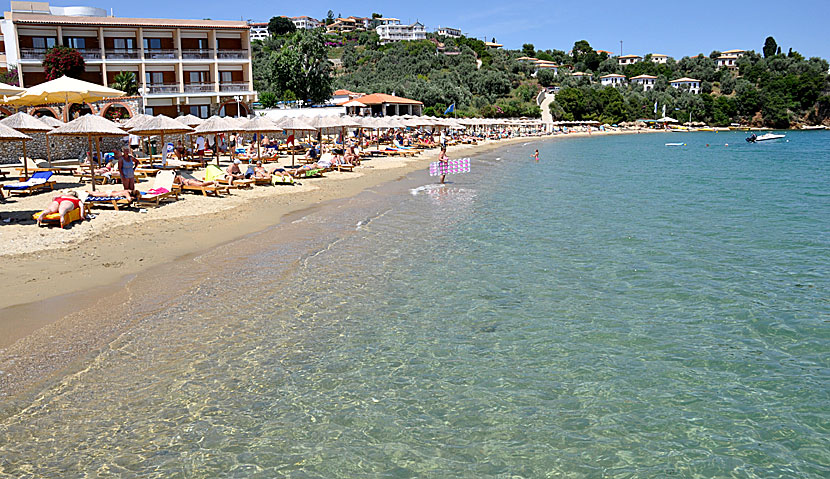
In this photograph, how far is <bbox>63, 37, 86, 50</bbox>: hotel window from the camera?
41062 millimetres

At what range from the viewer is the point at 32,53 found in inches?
1560

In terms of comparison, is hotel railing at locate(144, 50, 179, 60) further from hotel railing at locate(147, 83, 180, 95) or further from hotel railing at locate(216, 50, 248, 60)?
hotel railing at locate(216, 50, 248, 60)

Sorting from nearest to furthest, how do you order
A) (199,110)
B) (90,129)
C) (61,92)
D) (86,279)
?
→ (86,279)
(90,129)
(61,92)
(199,110)

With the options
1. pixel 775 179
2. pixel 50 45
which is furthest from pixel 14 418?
pixel 50 45

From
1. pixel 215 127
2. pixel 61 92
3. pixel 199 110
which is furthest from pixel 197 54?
pixel 215 127

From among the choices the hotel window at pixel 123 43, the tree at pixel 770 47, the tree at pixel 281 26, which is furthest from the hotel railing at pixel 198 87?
the tree at pixel 770 47

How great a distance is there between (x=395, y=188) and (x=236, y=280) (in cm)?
1347

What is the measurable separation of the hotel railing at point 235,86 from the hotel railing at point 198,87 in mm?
775

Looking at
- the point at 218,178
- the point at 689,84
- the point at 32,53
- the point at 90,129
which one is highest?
the point at 689,84

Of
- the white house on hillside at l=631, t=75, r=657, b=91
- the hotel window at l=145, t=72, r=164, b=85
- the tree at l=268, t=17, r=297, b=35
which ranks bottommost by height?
the hotel window at l=145, t=72, r=164, b=85

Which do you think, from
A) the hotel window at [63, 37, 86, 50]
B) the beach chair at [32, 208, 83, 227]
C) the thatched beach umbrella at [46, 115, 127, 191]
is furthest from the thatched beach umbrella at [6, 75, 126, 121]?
the hotel window at [63, 37, 86, 50]

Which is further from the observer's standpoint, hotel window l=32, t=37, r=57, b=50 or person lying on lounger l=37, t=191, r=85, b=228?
hotel window l=32, t=37, r=57, b=50

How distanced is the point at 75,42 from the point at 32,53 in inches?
112

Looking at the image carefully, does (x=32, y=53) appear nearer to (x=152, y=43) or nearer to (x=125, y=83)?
(x=152, y=43)
